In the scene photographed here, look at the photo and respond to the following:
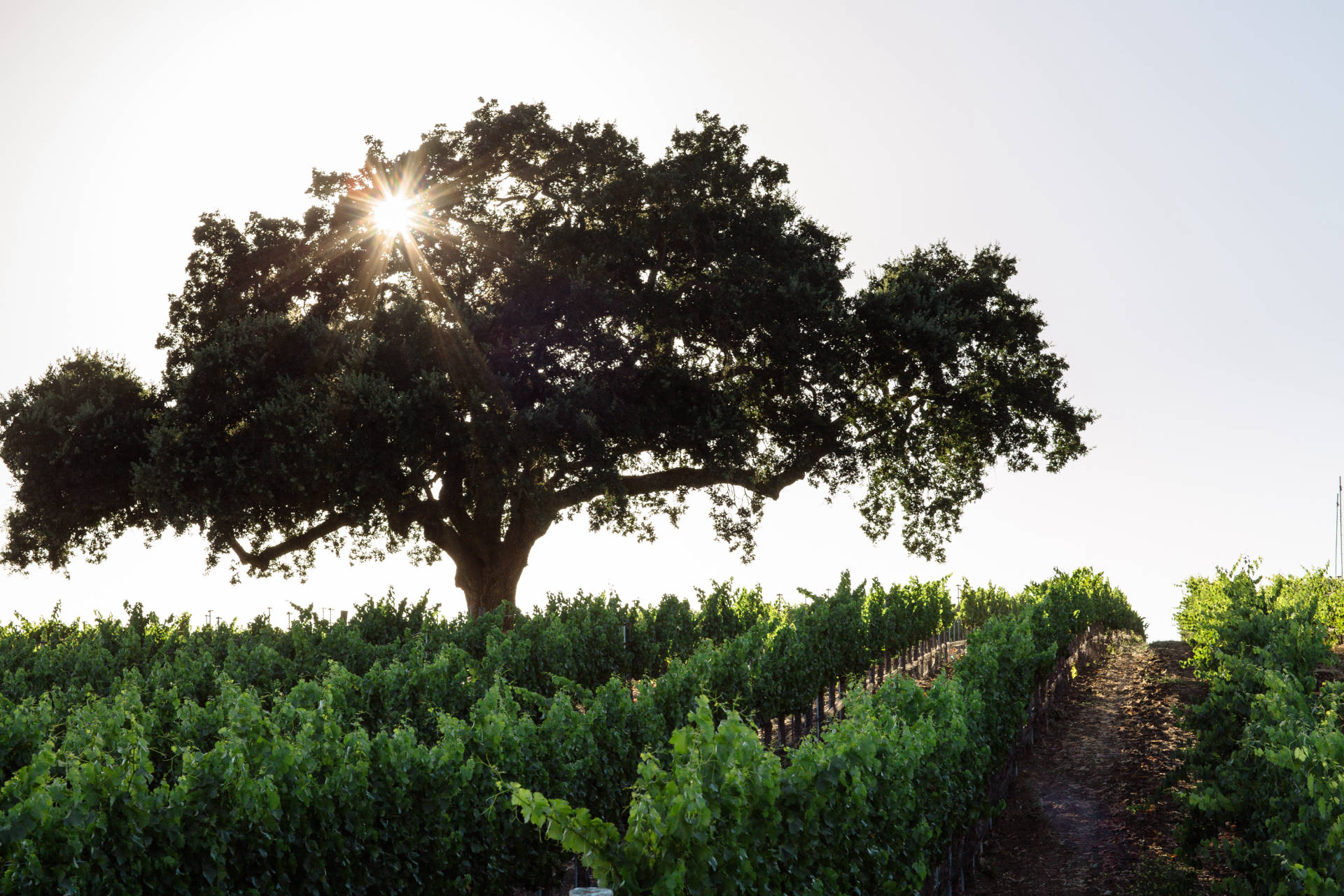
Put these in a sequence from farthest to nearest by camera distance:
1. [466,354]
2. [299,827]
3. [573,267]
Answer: [573,267], [466,354], [299,827]

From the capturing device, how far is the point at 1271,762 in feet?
27.6

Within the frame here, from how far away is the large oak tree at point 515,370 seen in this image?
22.8 m

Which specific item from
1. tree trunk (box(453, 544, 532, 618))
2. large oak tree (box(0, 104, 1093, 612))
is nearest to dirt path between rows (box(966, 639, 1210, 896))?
large oak tree (box(0, 104, 1093, 612))

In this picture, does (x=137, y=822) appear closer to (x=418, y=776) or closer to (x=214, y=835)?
(x=214, y=835)

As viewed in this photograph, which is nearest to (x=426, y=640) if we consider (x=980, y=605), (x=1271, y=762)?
(x=1271, y=762)

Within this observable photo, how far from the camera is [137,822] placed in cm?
638

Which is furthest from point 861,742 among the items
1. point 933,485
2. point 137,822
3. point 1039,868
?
point 933,485

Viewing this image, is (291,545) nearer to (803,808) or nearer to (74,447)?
(74,447)

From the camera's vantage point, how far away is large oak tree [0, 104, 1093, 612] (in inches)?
898

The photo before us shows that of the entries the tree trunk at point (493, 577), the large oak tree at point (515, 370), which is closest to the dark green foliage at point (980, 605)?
the large oak tree at point (515, 370)

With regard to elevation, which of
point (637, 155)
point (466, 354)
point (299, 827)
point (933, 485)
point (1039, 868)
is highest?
point (637, 155)

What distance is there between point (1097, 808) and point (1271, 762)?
258 inches

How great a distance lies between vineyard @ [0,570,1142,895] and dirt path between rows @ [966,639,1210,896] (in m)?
1.03

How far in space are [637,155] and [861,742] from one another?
2110 cm
